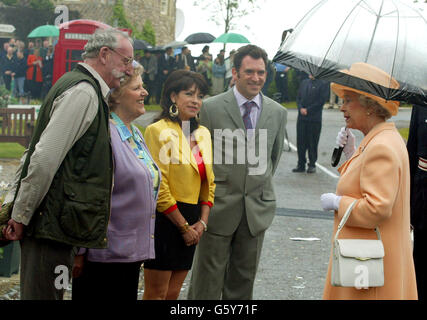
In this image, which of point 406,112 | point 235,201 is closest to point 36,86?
point 406,112

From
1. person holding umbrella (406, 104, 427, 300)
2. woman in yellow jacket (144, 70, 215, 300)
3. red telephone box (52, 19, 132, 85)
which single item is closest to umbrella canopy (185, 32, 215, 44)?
red telephone box (52, 19, 132, 85)

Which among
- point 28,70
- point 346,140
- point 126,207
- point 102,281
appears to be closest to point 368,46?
point 346,140

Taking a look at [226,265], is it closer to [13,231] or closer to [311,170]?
[13,231]

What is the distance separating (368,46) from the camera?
4.55m

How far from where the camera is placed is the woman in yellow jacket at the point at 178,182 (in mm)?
4930

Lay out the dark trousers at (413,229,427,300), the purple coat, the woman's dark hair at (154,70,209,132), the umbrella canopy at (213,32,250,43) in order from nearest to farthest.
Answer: the purple coat → the woman's dark hair at (154,70,209,132) → the dark trousers at (413,229,427,300) → the umbrella canopy at (213,32,250,43)

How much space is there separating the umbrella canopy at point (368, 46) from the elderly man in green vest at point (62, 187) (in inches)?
57.6

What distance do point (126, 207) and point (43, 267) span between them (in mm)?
661

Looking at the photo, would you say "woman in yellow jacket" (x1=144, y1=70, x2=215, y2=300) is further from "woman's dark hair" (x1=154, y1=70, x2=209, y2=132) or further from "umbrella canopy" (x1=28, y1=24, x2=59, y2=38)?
"umbrella canopy" (x1=28, y1=24, x2=59, y2=38)

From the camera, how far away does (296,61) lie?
4762 millimetres

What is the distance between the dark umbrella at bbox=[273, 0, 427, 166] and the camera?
4.41 metres

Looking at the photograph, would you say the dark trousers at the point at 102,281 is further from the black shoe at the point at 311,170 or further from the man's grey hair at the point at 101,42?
the black shoe at the point at 311,170

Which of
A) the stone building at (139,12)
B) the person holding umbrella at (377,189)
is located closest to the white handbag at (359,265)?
the person holding umbrella at (377,189)

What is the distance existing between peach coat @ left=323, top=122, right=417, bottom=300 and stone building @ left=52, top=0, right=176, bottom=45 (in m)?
41.2
